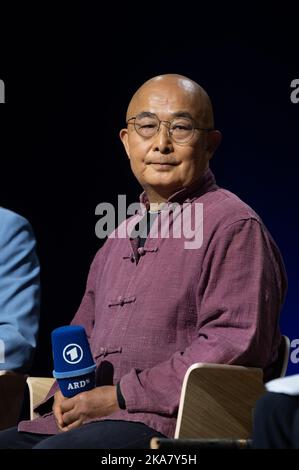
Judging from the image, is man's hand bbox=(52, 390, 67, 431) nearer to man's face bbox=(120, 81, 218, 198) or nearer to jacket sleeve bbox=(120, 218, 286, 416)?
jacket sleeve bbox=(120, 218, 286, 416)

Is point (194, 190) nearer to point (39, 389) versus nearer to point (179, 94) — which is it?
point (179, 94)

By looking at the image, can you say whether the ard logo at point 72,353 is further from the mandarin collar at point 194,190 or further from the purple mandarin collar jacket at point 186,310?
the mandarin collar at point 194,190

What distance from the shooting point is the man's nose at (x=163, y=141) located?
2963 millimetres

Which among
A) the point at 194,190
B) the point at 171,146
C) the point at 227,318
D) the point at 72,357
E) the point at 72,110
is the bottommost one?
the point at 72,357

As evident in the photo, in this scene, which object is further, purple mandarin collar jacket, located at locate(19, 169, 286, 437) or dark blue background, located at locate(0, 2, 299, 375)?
dark blue background, located at locate(0, 2, 299, 375)

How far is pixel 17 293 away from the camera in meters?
3.36

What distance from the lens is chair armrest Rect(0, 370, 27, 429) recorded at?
10.5ft

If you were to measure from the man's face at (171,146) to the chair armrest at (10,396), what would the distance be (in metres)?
0.81

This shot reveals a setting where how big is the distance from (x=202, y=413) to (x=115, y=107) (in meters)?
2.02

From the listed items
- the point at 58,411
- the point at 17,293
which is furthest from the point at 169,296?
the point at 17,293

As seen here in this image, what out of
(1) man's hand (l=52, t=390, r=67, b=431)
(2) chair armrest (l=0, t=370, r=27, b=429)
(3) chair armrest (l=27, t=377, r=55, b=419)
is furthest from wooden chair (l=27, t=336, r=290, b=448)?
(2) chair armrest (l=0, t=370, r=27, b=429)

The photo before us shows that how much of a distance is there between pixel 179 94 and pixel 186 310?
690mm

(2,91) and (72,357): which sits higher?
(2,91)
